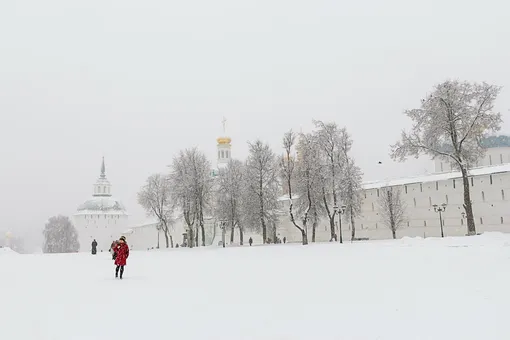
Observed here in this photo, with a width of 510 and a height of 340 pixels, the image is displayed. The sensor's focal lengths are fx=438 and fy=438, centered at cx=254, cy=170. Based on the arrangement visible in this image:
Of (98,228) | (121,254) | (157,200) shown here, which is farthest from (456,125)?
(98,228)

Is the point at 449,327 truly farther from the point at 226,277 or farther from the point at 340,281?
the point at 226,277

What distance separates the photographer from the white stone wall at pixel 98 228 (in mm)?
121125

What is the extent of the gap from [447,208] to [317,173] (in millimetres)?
19571

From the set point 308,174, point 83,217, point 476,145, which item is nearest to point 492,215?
point 476,145

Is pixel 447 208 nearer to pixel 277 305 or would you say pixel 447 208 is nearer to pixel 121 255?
pixel 121 255

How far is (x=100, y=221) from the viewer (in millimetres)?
124562

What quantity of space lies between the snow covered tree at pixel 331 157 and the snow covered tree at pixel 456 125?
882cm

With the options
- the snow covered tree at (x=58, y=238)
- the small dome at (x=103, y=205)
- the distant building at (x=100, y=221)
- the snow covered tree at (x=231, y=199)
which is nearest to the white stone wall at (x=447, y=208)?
the snow covered tree at (x=231, y=199)

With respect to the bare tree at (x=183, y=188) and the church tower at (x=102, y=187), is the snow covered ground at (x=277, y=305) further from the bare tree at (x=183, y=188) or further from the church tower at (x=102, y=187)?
the church tower at (x=102, y=187)

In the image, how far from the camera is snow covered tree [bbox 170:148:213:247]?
44831 millimetres

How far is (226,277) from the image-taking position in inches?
590

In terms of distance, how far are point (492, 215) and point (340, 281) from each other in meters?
40.5

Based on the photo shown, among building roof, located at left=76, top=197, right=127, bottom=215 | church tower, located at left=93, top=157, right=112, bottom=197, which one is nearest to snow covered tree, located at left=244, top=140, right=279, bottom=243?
building roof, located at left=76, top=197, right=127, bottom=215

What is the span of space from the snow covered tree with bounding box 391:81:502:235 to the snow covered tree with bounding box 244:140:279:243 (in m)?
15.1
